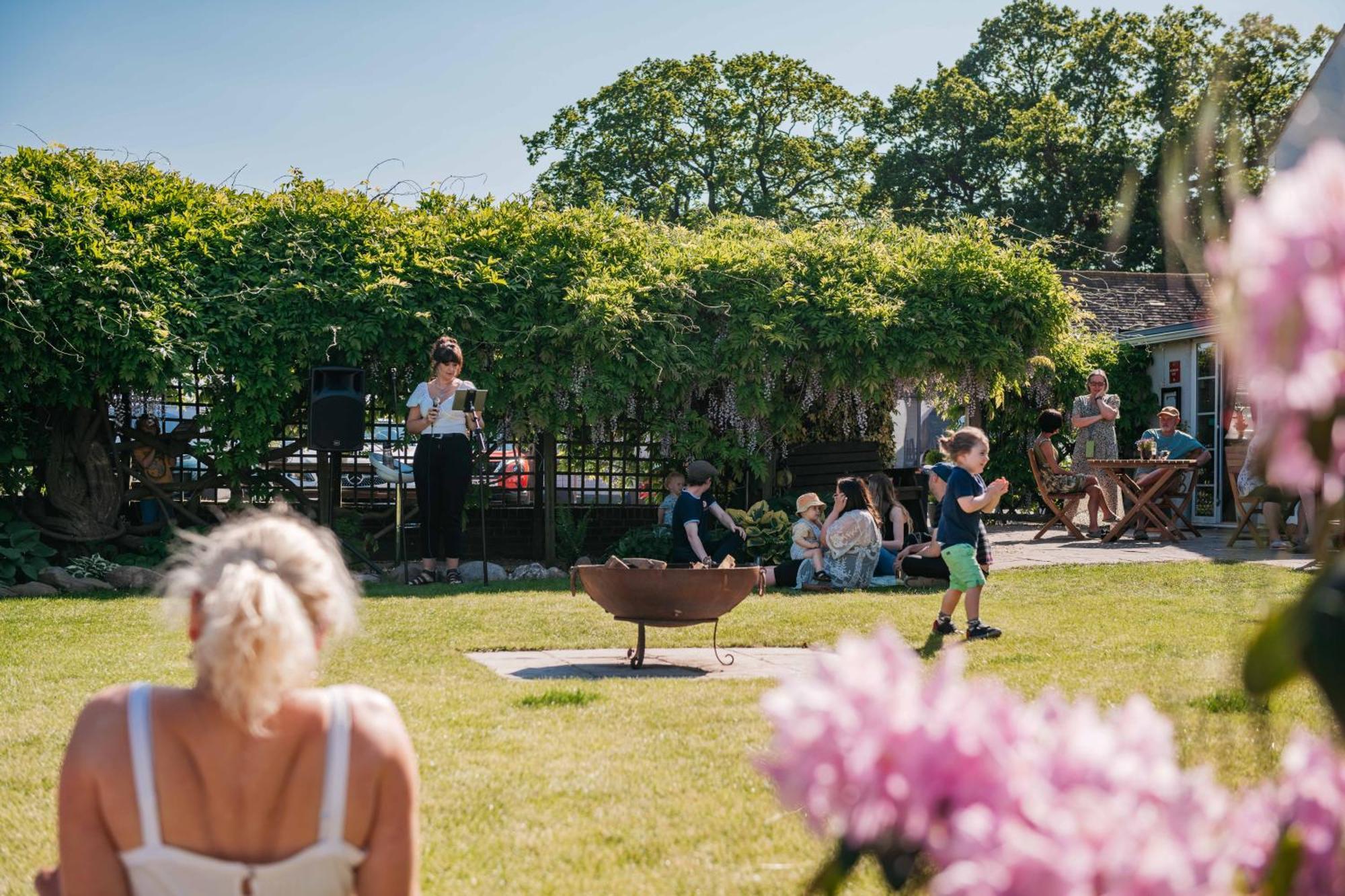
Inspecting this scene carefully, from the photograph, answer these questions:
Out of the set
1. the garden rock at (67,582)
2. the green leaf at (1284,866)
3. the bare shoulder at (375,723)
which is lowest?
the garden rock at (67,582)

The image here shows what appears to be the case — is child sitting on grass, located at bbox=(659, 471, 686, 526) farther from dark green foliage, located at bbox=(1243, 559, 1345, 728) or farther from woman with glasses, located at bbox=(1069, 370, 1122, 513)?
dark green foliage, located at bbox=(1243, 559, 1345, 728)

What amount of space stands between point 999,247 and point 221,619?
1240 centimetres

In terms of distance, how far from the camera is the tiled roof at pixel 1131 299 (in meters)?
22.8

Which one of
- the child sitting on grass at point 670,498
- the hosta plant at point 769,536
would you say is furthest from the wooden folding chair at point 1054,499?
the child sitting on grass at point 670,498

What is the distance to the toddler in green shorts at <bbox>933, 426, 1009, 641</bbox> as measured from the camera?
25.4 ft

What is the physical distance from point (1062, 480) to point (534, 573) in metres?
6.46

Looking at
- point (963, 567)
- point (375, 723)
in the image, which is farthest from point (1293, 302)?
point (963, 567)

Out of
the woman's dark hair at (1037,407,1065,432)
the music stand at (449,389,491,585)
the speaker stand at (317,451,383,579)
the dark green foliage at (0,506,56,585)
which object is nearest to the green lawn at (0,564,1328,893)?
the music stand at (449,389,491,585)

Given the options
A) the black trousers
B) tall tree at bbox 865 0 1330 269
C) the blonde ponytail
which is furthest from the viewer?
tall tree at bbox 865 0 1330 269

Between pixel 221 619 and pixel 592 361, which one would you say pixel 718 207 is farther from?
pixel 221 619

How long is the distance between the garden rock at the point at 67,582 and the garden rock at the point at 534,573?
325 centimetres

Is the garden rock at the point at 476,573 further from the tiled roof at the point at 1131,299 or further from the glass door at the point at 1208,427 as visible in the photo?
the tiled roof at the point at 1131,299

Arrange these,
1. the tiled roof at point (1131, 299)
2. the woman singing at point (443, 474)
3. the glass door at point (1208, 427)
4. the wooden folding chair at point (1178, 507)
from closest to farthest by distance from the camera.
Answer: the woman singing at point (443, 474) < the wooden folding chair at point (1178, 507) < the glass door at point (1208, 427) < the tiled roof at point (1131, 299)

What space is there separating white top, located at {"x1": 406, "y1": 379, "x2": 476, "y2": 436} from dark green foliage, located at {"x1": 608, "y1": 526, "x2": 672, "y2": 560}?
1.83 m
